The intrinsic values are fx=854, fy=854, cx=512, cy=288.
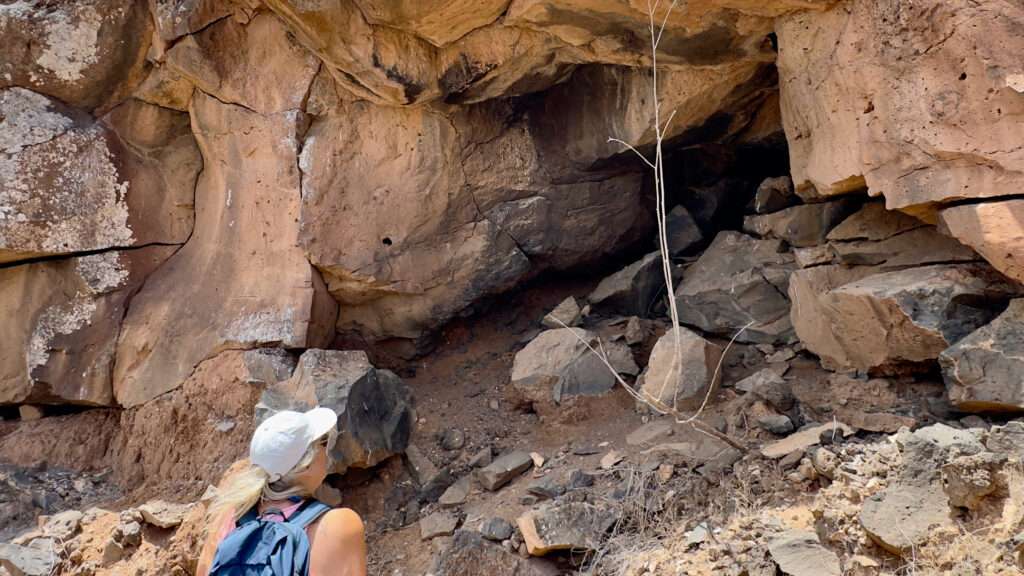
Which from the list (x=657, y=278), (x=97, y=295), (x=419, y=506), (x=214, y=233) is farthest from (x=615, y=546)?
(x=97, y=295)

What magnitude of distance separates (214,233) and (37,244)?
892 mm

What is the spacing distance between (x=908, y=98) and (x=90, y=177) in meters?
4.09

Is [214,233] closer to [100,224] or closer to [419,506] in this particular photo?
[100,224]

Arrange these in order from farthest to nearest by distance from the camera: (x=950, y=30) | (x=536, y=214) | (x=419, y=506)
Answer: (x=536, y=214), (x=419, y=506), (x=950, y=30)

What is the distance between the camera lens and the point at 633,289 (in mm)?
4902

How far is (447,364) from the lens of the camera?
515 centimetres

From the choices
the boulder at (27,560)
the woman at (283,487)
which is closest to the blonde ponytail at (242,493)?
the woman at (283,487)

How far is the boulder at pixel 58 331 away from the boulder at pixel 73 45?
3.13ft

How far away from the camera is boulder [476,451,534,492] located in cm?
390

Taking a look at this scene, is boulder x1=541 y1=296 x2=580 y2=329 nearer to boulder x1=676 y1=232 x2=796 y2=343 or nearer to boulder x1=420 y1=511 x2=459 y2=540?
boulder x1=676 y1=232 x2=796 y2=343

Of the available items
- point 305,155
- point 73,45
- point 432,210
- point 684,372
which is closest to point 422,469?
point 684,372

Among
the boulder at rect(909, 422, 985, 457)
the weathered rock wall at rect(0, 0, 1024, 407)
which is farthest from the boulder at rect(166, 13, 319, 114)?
the boulder at rect(909, 422, 985, 457)

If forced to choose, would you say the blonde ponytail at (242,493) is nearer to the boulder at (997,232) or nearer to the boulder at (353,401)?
the boulder at (353,401)

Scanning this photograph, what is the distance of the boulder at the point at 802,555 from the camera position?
2.73 metres
